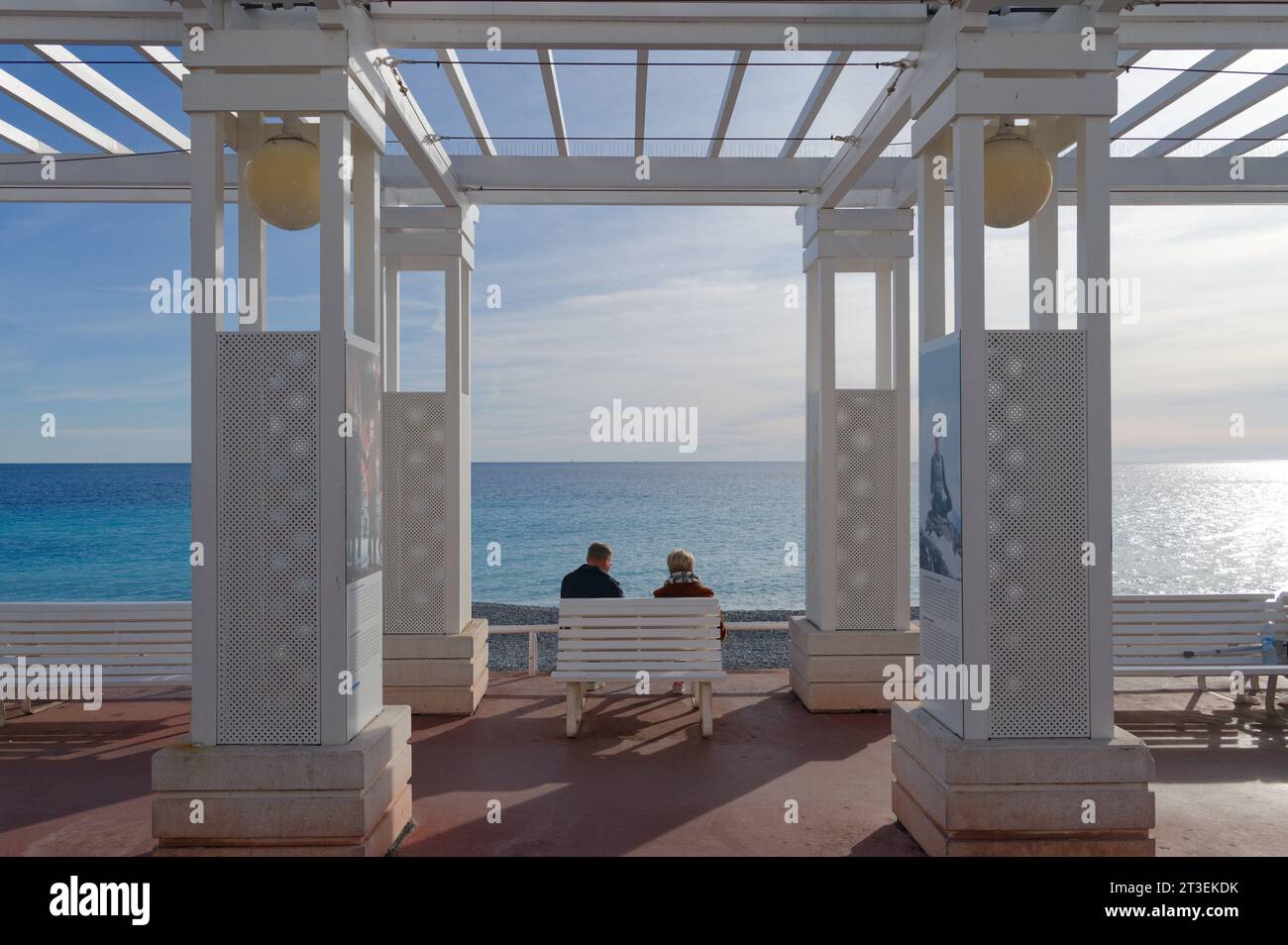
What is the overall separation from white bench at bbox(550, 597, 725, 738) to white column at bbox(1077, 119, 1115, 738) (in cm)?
263

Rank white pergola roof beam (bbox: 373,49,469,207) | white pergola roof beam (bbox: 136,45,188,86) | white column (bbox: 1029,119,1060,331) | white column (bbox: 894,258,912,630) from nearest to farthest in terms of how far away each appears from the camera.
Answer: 1. white column (bbox: 1029,119,1060,331)
2. white pergola roof beam (bbox: 373,49,469,207)
3. white pergola roof beam (bbox: 136,45,188,86)
4. white column (bbox: 894,258,912,630)

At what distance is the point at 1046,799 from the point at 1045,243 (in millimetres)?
2590

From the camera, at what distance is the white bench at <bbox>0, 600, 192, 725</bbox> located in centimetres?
654

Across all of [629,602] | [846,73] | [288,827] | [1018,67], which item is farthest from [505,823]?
[846,73]

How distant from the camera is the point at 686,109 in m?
6.23

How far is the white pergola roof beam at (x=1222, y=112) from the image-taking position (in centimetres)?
571

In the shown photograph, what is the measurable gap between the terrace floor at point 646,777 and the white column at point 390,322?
2.66 meters

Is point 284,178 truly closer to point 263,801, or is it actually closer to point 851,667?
point 263,801

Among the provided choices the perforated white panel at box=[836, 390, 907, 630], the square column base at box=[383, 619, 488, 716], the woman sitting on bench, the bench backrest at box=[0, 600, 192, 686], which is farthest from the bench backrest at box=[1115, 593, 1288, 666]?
the bench backrest at box=[0, 600, 192, 686]

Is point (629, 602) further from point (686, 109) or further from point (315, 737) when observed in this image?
point (686, 109)

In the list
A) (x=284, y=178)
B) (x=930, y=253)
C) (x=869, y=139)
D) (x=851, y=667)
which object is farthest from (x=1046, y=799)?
(x=284, y=178)

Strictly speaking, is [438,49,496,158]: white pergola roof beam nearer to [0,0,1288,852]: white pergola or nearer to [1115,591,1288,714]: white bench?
[0,0,1288,852]: white pergola

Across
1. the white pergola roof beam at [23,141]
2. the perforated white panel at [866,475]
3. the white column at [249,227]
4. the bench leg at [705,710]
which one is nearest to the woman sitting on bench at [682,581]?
the bench leg at [705,710]

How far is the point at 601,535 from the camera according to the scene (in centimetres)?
5016
